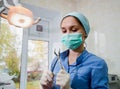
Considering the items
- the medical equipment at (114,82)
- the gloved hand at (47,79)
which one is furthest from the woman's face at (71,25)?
the medical equipment at (114,82)

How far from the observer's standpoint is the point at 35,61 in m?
2.60

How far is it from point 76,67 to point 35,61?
1560mm

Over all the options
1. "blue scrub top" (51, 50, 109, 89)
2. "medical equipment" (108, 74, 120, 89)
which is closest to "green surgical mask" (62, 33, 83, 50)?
"blue scrub top" (51, 50, 109, 89)

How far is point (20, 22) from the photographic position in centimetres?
104

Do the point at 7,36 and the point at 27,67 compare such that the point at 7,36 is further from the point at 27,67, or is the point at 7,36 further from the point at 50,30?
the point at 50,30

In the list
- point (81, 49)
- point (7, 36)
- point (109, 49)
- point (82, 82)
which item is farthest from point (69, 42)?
point (7, 36)

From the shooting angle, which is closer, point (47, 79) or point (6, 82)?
point (47, 79)

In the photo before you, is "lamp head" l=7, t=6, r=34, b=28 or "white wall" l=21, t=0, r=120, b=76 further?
"white wall" l=21, t=0, r=120, b=76

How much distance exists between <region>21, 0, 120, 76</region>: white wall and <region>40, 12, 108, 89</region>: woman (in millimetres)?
1101

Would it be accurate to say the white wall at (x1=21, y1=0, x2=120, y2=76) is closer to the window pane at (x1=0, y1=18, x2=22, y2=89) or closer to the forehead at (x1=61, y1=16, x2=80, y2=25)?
the window pane at (x1=0, y1=18, x2=22, y2=89)

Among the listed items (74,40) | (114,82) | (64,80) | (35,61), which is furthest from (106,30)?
(64,80)

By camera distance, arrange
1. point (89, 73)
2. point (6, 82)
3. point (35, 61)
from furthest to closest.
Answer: point (35, 61) < point (6, 82) < point (89, 73)

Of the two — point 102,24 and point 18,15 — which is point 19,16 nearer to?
point 18,15

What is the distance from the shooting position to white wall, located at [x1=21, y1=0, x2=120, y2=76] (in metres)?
2.19
